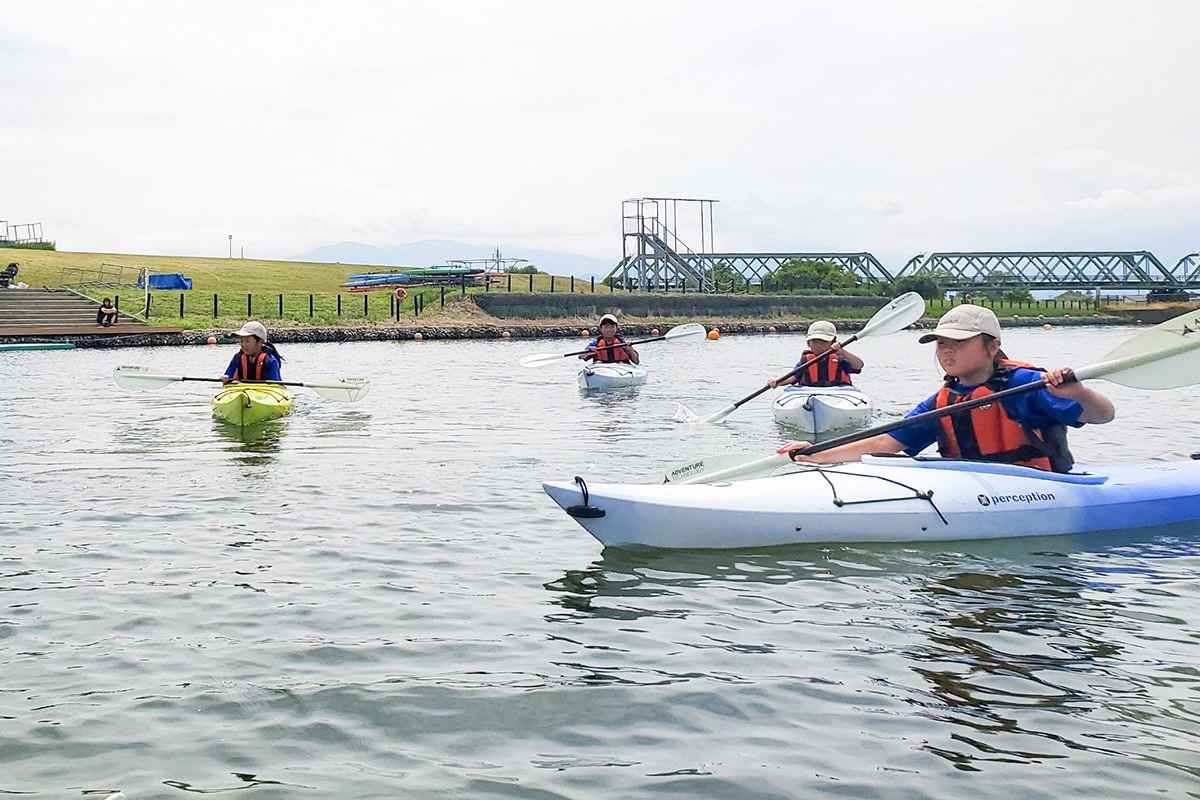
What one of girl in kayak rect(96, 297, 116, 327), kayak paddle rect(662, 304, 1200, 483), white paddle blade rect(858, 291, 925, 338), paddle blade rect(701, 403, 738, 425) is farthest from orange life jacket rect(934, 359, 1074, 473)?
girl in kayak rect(96, 297, 116, 327)

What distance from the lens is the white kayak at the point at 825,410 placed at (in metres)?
12.4

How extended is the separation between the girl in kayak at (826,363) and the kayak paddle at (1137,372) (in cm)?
578

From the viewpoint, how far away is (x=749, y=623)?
5.50 m

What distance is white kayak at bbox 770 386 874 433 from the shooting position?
12367mm

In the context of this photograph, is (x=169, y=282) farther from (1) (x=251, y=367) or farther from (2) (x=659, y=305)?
(1) (x=251, y=367)

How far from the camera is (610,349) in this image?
18562 mm

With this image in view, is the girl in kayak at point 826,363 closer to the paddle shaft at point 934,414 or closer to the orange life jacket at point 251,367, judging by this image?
the paddle shaft at point 934,414

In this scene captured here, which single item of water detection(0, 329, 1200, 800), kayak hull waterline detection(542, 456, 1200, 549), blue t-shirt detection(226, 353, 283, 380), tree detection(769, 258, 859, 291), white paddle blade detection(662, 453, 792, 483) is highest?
tree detection(769, 258, 859, 291)

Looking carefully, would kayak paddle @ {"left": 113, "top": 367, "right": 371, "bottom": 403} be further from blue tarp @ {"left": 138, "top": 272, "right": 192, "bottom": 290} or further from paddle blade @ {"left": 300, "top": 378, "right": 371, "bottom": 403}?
blue tarp @ {"left": 138, "top": 272, "right": 192, "bottom": 290}

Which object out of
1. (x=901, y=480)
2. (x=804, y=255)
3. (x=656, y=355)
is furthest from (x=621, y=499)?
(x=804, y=255)

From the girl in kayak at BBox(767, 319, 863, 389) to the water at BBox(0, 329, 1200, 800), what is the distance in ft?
13.7

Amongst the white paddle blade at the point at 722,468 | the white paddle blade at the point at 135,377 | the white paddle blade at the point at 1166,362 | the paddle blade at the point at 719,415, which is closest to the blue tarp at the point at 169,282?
the white paddle blade at the point at 135,377

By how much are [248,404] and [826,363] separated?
22.1 feet

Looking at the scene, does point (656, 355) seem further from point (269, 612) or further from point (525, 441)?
point (269, 612)
